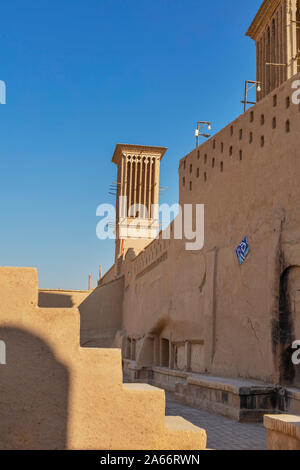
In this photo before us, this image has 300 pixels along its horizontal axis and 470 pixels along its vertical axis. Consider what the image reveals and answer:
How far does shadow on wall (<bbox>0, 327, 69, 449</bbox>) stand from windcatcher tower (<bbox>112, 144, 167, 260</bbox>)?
3070cm

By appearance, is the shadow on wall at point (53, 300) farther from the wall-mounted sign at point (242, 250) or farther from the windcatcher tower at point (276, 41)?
the wall-mounted sign at point (242, 250)

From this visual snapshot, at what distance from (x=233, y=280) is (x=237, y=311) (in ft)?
2.27

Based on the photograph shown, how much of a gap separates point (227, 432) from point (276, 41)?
14760mm

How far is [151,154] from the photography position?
3628cm

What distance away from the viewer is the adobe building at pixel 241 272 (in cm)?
883

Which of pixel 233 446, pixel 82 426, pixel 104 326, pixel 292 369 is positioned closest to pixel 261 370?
pixel 292 369

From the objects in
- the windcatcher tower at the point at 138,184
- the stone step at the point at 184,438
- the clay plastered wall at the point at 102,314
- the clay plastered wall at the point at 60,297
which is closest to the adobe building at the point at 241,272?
the stone step at the point at 184,438

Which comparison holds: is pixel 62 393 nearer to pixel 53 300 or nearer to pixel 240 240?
pixel 240 240

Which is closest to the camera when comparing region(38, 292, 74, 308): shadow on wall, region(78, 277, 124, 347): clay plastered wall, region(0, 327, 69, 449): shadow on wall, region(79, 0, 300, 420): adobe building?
region(0, 327, 69, 449): shadow on wall

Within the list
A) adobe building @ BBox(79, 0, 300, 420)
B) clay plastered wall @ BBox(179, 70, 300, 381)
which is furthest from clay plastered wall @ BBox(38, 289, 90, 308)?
clay plastered wall @ BBox(179, 70, 300, 381)

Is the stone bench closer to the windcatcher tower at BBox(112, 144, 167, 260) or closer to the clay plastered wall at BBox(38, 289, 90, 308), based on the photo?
the clay plastered wall at BBox(38, 289, 90, 308)

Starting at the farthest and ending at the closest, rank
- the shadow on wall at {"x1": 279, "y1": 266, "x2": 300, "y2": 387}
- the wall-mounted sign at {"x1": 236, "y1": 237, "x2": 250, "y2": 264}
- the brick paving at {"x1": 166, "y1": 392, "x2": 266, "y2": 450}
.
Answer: the wall-mounted sign at {"x1": 236, "y1": 237, "x2": 250, "y2": 264}, the shadow on wall at {"x1": 279, "y1": 266, "x2": 300, "y2": 387}, the brick paving at {"x1": 166, "y1": 392, "x2": 266, "y2": 450}

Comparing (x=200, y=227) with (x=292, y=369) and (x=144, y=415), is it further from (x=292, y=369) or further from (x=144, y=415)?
(x=144, y=415)

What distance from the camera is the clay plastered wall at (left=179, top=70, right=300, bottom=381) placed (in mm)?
9102
